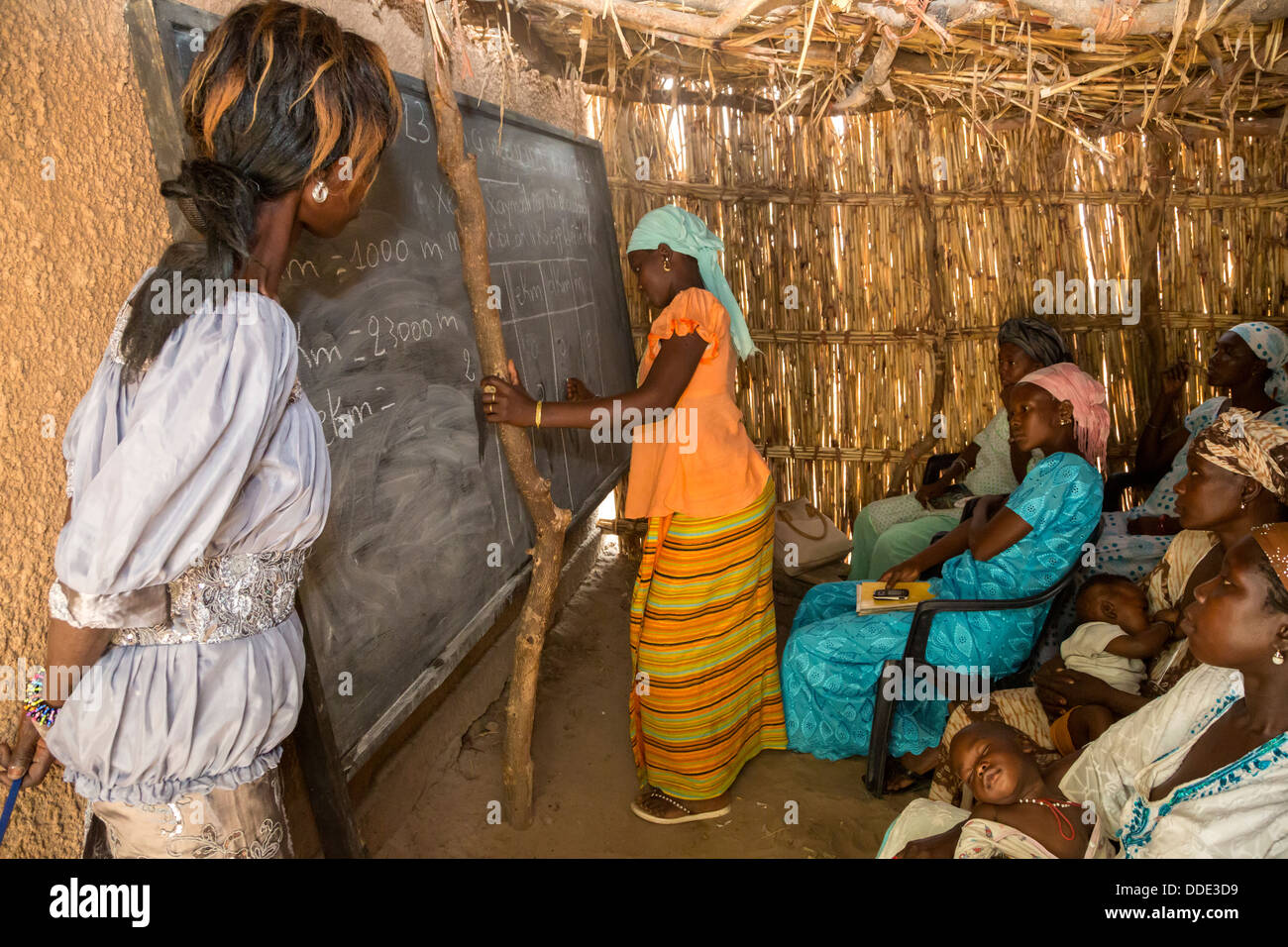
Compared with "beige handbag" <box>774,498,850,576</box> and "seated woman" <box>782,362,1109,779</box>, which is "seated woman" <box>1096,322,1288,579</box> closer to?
"seated woman" <box>782,362,1109,779</box>

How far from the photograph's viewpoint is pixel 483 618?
3.16 meters

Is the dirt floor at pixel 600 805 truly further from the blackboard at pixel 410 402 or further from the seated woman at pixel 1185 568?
the blackboard at pixel 410 402

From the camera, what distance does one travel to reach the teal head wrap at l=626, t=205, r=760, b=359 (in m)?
3.11

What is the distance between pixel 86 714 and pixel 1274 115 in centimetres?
592

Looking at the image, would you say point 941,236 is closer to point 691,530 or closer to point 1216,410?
point 1216,410

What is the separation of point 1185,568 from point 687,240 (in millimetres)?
1971

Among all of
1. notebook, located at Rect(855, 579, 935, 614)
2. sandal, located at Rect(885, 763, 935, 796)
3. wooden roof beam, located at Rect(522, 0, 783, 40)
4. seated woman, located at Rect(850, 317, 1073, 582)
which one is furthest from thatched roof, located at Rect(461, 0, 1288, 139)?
sandal, located at Rect(885, 763, 935, 796)

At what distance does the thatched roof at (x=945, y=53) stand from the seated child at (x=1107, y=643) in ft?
5.63

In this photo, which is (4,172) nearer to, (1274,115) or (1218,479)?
(1218,479)

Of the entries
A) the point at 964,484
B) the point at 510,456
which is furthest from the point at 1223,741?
the point at 964,484

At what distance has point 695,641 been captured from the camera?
3217 mm
